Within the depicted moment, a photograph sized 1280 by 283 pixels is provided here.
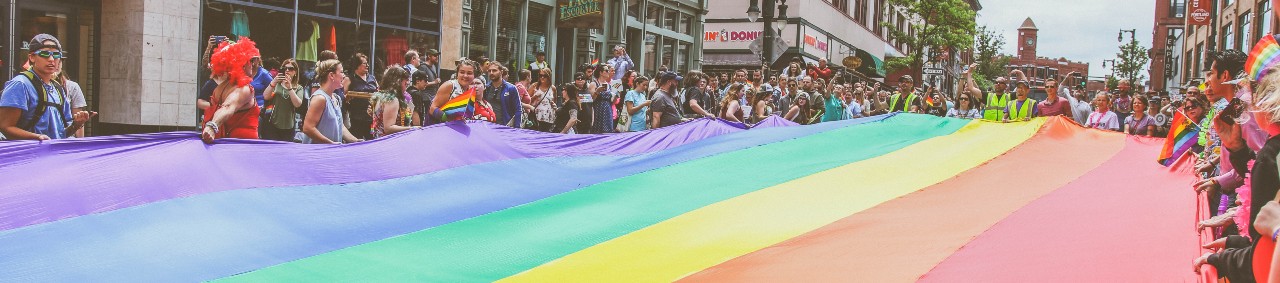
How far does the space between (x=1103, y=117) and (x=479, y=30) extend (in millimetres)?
11772

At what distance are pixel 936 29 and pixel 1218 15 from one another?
1404 centimetres

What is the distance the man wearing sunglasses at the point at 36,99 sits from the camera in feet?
26.0


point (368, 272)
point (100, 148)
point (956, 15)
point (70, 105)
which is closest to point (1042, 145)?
point (368, 272)

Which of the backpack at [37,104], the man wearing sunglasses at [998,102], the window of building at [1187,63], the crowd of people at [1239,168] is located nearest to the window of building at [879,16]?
the window of building at [1187,63]

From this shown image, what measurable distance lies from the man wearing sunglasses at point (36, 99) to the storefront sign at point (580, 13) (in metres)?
15.6

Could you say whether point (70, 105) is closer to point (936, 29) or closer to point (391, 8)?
point (391, 8)

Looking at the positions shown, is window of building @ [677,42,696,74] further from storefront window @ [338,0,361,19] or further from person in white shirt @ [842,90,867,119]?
storefront window @ [338,0,361,19]

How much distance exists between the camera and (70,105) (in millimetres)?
9383

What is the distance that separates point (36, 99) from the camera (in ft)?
26.8

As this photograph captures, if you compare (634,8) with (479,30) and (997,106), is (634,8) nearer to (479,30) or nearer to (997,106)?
(479,30)

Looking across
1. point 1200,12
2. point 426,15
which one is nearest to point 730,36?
point 426,15

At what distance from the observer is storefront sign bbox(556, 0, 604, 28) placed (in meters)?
23.7

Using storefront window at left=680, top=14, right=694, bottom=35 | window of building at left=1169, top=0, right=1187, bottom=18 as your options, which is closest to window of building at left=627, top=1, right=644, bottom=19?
storefront window at left=680, top=14, right=694, bottom=35

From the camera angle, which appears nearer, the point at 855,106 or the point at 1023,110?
the point at 1023,110
